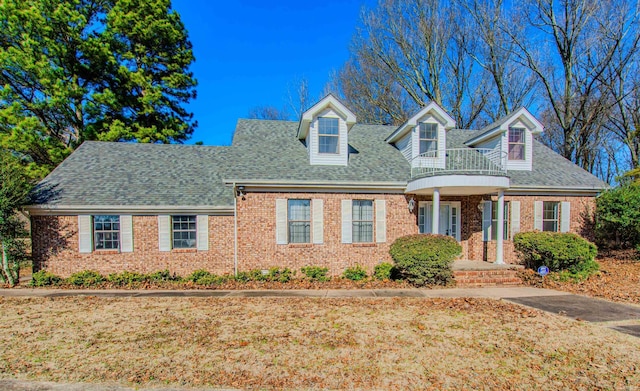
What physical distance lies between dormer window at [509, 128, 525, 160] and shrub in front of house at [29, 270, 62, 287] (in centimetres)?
1881

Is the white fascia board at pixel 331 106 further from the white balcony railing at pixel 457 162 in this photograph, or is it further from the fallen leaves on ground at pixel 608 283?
the fallen leaves on ground at pixel 608 283

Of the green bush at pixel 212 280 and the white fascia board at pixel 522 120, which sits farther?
the white fascia board at pixel 522 120

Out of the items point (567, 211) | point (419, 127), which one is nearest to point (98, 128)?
point (419, 127)

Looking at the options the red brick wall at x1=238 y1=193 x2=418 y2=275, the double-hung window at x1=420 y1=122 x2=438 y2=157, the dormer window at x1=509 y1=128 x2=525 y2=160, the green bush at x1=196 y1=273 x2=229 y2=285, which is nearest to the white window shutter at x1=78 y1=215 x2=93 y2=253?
the green bush at x1=196 y1=273 x2=229 y2=285

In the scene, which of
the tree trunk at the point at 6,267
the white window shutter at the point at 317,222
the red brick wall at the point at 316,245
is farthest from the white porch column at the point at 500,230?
the tree trunk at the point at 6,267

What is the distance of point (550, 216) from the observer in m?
13.1

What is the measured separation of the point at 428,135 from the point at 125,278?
13.2 metres

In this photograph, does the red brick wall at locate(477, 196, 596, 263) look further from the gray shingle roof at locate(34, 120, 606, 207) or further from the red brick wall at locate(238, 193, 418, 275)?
the red brick wall at locate(238, 193, 418, 275)

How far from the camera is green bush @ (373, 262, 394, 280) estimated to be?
431 inches

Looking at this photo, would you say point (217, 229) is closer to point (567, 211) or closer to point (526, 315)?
point (526, 315)

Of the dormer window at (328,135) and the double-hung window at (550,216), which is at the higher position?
the dormer window at (328,135)

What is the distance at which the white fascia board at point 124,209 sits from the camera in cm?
1061

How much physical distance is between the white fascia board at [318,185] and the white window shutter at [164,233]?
2966 millimetres

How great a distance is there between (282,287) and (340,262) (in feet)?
8.16
